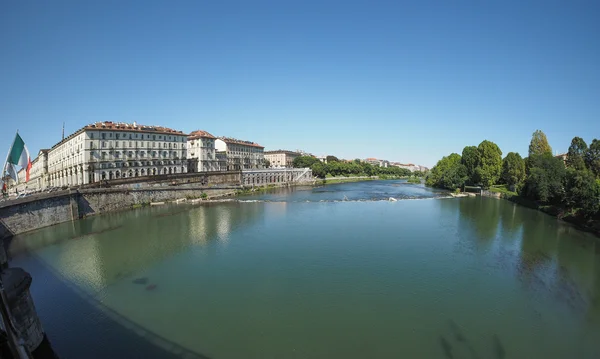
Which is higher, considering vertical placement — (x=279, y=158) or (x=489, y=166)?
(x=279, y=158)

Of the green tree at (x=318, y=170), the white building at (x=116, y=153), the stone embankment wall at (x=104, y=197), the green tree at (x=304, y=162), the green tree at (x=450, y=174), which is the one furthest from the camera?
the green tree at (x=304, y=162)

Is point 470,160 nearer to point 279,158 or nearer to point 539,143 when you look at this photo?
point 539,143

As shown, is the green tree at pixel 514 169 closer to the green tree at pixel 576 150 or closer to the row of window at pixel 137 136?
the green tree at pixel 576 150

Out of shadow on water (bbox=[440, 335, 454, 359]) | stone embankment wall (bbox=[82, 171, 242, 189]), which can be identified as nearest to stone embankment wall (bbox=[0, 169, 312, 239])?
stone embankment wall (bbox=[82, 171, 242, 189])

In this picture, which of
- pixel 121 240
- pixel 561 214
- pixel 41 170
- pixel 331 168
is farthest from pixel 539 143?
pixel 41 170

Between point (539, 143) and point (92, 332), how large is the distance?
214 ft

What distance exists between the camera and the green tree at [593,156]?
4219cm

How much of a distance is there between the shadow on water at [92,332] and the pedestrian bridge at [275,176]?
45289mm

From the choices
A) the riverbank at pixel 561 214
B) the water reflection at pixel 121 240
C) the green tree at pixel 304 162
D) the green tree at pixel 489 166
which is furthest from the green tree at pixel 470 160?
the green tree at pixel 304 162

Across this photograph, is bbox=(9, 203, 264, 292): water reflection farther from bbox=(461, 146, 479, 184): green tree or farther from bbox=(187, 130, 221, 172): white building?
bbox=(461, 146, 479, 184): green tree

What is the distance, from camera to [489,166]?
51.1 m

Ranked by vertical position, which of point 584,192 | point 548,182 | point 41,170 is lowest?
point 584,192

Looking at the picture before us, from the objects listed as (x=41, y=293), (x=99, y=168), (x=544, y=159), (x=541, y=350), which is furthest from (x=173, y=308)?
(x=544, y=159)

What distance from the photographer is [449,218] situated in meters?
29.6
